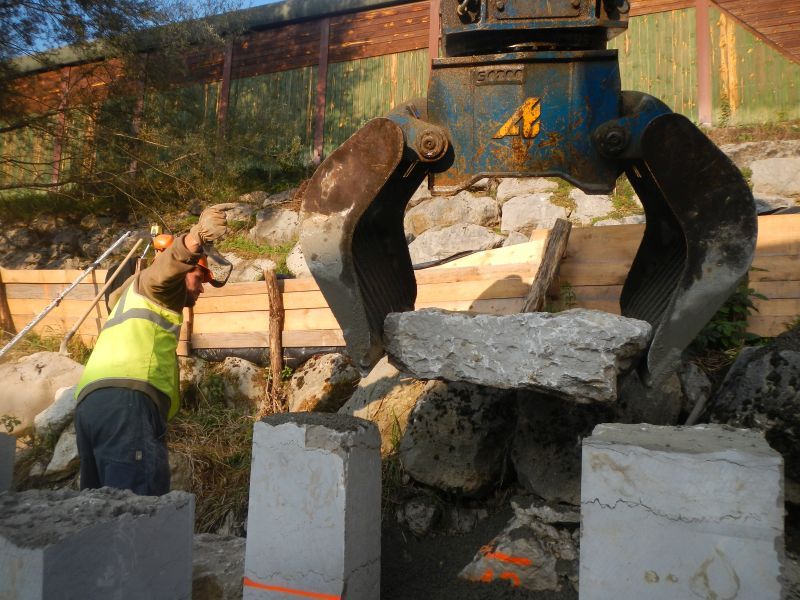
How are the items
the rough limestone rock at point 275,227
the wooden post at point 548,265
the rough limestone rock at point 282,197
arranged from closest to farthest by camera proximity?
the wooden post at point 548,265
the rough limestone rock at point 275,227
the rough limestone rock at point 282,197

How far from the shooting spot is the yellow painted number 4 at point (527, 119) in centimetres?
259

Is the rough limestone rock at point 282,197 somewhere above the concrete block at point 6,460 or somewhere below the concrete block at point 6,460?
above

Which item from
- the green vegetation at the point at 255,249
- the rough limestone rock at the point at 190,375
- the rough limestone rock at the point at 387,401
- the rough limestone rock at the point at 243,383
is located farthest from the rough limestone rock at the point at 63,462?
the green vegetation at the point at 255,249

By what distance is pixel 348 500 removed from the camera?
7.77ft

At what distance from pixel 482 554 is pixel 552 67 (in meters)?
2.23

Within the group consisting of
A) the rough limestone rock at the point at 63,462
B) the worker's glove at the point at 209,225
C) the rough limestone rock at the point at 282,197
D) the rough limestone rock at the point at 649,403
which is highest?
the rough limestone rock at the point at 282,197

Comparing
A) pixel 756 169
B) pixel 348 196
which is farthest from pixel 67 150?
pixel 756 169

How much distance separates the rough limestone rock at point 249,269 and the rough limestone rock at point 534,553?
5683mm

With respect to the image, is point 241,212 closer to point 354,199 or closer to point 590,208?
point 590,208

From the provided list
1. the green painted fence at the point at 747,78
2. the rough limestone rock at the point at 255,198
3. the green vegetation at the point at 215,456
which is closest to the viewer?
the green vegetation at the point at 215,456

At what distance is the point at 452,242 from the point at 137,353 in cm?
456

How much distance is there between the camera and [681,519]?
1.88 metres

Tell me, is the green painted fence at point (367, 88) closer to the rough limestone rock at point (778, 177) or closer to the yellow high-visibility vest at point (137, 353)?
the rough limestone rock at point (778, 177)

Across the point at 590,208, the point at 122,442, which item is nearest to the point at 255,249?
the point at 590,208
